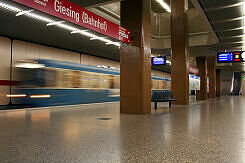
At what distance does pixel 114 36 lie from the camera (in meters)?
7.78

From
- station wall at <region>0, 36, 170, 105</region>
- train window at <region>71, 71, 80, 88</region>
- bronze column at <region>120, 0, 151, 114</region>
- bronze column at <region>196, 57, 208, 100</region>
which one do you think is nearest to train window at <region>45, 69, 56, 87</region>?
train window at <region>71, 71, 80, 88</region>

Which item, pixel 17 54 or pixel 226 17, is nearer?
pixel 226 17

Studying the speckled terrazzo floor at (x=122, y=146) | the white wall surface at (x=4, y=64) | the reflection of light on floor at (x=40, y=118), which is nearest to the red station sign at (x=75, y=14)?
the speckled terrazzo floor at (x=122, y=146)

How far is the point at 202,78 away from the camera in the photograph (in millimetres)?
23578

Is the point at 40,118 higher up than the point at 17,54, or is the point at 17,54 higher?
the point at 17,54

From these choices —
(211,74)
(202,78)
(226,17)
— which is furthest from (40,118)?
(211,74)

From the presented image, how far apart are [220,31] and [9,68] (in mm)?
13624

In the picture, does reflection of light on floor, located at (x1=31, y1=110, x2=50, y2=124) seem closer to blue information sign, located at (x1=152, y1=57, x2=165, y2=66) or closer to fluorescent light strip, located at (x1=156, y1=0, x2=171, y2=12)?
blue information sign, located at (x1=152, y1=57, x2=165, y2=66)

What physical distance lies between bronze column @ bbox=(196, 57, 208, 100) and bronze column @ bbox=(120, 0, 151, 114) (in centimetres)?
1596

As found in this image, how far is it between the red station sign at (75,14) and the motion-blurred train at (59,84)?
18.2 ft

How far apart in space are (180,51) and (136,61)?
6.44 m

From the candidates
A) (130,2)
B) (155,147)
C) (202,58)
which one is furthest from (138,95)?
(202,58)

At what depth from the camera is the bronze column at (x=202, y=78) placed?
23.2 meters

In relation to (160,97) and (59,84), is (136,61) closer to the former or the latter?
(160,97)
